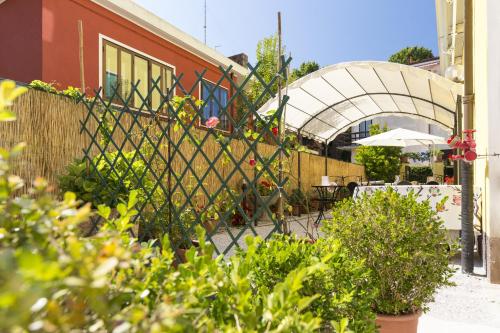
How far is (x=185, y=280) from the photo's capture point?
0.79 meters

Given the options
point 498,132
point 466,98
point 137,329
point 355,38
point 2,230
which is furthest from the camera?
point 355,38

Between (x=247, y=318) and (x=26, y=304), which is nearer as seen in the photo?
(x=26, y=304)

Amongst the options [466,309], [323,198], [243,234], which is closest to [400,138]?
[323,198]

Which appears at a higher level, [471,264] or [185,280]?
[185,280]

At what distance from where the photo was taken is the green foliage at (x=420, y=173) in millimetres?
18516

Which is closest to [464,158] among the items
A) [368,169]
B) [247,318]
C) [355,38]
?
[247,318]

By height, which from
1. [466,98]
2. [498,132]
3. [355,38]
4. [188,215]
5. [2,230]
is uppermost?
[355,38]

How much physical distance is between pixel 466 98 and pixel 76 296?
195 inches

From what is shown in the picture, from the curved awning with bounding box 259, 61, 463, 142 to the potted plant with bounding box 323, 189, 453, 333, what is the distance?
371cm

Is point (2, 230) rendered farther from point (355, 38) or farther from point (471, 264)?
point (355, 38)

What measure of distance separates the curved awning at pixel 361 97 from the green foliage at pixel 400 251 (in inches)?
146

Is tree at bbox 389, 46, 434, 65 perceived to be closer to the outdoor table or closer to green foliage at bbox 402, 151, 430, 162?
green foliage at bbox 402, 151, 430, 162

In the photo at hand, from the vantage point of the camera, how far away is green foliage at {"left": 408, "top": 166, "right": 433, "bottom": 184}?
1852 centimetres

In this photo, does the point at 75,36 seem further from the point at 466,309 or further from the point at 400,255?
the point at 466,309
